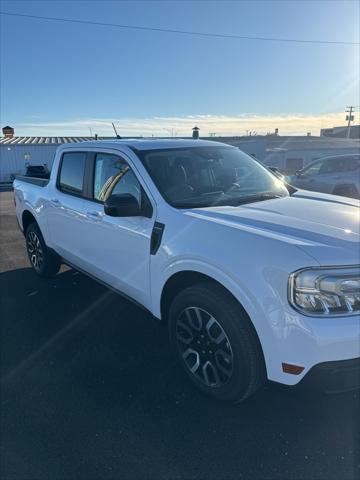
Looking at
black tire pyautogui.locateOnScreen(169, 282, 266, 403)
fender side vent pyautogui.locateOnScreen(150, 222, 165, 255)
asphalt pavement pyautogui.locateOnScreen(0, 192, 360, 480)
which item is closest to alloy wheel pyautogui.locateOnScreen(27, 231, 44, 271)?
asphalt pavement pyautogui.locateOnScreen(0, 192, 360, 480)

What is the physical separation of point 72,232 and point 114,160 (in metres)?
1.08

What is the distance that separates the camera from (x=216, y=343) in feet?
8.52

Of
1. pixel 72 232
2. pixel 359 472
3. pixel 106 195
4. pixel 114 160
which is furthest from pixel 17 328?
pixel 359 472

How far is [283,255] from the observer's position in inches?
83.4

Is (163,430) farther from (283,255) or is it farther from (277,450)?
(283,255)

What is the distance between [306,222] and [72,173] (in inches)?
113

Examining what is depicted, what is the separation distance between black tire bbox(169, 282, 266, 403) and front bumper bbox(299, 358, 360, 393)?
334 millimetres

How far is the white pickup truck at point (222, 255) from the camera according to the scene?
6.84ft

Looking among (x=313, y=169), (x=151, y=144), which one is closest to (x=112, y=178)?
(x=151, y=144)

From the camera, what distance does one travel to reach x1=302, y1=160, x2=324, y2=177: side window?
10.4 m

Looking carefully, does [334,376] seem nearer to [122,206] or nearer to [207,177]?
[122,206]

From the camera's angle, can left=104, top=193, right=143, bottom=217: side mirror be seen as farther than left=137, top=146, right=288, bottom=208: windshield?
No

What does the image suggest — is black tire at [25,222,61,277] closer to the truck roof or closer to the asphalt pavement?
the asphalt pavement

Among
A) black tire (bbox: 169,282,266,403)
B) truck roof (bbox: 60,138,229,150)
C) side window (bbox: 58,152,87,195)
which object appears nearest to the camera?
black tire (bbox: 169,282,266,403)
